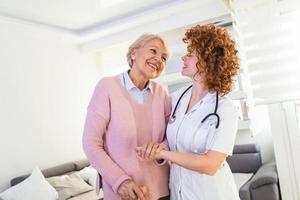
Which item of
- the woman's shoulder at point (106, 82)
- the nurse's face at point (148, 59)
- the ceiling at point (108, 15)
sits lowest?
the woman's shoulder at point (106, 82)

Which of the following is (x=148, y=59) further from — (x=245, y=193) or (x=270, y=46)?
(x=270, y=46)

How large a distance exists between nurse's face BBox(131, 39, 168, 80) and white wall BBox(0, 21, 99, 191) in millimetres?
2761

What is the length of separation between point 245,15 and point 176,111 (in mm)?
2183

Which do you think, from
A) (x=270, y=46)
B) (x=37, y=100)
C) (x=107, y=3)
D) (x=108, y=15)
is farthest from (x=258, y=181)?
(x=37, y=100)

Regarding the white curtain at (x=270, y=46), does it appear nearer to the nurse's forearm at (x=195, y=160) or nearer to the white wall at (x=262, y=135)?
the white wall at (x=262, y=135)

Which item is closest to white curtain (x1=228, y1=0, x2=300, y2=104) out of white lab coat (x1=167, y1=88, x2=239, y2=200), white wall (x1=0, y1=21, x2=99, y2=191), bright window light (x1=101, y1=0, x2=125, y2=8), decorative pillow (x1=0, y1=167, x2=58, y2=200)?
bright window light (x1=101, y1=0, x2=125, y2=8)

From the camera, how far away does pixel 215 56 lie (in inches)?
A: 53.7

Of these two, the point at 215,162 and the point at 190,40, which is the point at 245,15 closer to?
the point at 190,40

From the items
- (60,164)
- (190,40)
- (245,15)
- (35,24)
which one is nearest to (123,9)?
(35,24)

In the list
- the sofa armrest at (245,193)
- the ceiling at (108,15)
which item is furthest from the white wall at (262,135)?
the ceiling at (108,15)

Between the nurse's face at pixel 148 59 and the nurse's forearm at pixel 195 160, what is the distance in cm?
40

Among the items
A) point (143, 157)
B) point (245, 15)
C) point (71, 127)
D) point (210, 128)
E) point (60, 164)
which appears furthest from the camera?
point (71, 127)

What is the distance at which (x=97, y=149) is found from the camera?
49.6 inches

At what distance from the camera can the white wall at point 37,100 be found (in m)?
3.65
